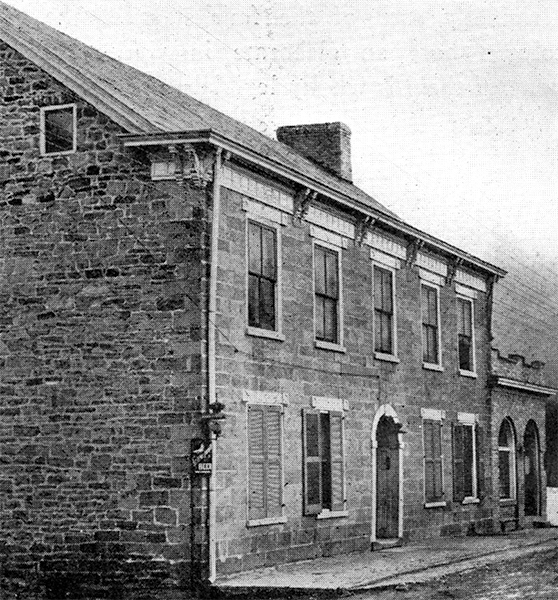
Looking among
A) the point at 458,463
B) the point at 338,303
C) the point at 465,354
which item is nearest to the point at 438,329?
the point at 465,354

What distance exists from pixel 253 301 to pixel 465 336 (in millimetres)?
11674

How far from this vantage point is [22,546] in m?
20.3

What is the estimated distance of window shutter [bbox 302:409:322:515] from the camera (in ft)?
74.0

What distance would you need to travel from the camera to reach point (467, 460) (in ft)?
102

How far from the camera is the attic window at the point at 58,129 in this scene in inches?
820

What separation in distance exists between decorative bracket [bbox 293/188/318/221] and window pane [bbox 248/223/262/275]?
4.64 feet

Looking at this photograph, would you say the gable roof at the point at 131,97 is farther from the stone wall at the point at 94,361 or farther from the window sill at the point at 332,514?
the window sill at the point at 332,514

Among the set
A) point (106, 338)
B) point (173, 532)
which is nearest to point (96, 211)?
point (106, 338)

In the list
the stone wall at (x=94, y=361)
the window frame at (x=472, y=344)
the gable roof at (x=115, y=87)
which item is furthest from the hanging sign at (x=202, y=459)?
the window frame at (x=472, y=344)

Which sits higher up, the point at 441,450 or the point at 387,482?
the point at 441,450

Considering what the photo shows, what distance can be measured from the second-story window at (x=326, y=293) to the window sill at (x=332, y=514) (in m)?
3.14

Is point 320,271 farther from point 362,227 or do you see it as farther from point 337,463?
point 337,463

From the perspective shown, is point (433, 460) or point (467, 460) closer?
point (433, 460)

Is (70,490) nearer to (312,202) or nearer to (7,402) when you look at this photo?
(7,402)
